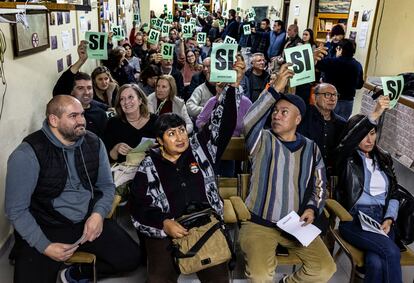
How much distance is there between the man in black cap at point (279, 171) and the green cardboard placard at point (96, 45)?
1678 millimetres

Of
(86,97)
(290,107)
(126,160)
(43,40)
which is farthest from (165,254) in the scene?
(43,40)

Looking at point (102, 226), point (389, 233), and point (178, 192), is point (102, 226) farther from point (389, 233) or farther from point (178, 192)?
point (389, 233)

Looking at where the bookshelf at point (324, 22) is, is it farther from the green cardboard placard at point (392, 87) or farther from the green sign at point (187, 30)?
the green cardboard placard at point (392, 87)

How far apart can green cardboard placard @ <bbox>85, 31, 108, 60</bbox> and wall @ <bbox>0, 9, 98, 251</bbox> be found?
0.36 metres

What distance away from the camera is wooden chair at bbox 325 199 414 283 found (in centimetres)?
206

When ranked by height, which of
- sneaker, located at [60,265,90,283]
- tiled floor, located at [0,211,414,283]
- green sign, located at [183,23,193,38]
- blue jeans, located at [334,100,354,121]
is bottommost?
tiled floor, located at [0,211,414,283]

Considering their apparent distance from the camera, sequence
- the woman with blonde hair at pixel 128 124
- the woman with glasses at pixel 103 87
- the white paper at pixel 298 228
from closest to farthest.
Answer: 1. the white paper at pixel 298 228
2. the woman with blonde hair at pixel 128 124
3. the woman with glasses at pixel 103 87

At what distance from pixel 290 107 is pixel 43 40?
6.88ft

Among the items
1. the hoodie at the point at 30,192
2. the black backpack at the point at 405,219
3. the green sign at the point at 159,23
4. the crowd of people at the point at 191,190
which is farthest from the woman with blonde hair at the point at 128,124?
the green sign at the point at 159,23

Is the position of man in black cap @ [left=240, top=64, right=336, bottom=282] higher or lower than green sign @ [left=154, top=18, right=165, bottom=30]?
lower

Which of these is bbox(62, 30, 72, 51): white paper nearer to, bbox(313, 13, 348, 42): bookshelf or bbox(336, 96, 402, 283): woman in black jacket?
bbox(336, 96, 402, 283): woman in black jacket

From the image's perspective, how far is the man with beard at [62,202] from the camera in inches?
71.7

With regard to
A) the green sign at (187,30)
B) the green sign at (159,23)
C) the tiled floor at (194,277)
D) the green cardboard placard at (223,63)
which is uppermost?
the green sign at (159,23)

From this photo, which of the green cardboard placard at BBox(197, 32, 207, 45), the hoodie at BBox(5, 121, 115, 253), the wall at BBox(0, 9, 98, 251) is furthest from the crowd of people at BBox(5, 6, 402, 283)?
the green cardboard placard at BBox(197, 32, 207, 45)
